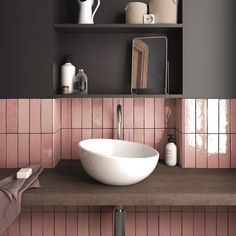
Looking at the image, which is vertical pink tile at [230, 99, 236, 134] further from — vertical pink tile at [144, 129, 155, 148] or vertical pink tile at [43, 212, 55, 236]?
vertical pink tile at [43, 212, 55, 236]

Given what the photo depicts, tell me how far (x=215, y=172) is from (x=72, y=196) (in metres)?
0.85

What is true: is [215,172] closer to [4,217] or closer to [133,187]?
[133,187]

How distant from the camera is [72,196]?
1388mm

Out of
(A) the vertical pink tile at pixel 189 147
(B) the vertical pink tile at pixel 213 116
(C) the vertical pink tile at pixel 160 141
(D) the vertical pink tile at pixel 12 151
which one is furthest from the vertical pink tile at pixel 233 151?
(D) the vertical pink tile at pixel 12 151

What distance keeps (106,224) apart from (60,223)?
0.29 metres

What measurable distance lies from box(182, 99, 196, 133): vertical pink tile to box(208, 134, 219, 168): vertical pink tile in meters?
0.12

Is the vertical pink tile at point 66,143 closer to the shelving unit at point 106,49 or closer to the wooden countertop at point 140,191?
the shelving unit at point 106,49

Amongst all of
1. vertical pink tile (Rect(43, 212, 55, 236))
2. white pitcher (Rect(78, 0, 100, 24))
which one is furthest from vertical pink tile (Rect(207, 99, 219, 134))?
vertical pink tile (Rect(43, 212, 55, 236))

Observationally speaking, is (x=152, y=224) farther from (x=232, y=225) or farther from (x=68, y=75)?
(x=68, y=75)

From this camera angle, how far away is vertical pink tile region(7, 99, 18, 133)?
72.1 inches

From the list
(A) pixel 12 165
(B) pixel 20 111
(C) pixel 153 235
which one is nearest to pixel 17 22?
(B) pixel 20 111

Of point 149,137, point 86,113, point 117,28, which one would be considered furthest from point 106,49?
point 149,137

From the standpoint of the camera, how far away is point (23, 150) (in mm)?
1842

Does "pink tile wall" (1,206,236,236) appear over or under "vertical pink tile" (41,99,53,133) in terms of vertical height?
under
